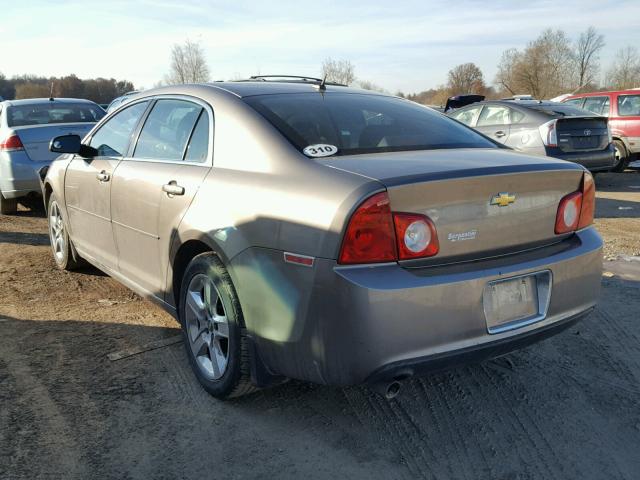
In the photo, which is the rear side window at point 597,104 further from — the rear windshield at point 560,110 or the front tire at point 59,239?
the front tire at point 59,239

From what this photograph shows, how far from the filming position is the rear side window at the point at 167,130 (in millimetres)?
3591

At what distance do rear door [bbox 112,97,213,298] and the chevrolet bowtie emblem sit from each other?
4.78ft

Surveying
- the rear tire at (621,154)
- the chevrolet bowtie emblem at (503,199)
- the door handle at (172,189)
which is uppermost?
the chevrolet bowtie emblem at (503,199)

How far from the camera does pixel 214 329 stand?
10.5 ft

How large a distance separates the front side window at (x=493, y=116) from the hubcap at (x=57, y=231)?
764 centimetres

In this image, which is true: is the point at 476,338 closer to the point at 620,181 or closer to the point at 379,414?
the point at 379,414

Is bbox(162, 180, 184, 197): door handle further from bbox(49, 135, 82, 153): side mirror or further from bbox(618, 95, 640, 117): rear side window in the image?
bbox(618, 95, 640, 117): rear side window

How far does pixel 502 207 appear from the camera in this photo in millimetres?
2701

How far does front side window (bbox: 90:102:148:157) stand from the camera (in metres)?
4.23

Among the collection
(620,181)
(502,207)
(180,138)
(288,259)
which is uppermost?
(180,138)

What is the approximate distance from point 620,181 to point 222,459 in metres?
11.7

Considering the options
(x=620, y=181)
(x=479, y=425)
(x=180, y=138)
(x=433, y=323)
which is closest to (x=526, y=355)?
(x=479, y=425)

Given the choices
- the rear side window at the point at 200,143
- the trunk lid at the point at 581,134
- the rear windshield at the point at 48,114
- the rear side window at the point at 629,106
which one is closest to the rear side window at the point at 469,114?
the trunk lid at the point at 581,134

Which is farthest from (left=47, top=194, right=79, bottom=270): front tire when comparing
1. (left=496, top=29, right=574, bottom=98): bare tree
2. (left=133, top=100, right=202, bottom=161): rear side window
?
(left=496, top=29, right=574, bottom=98): bare tree
